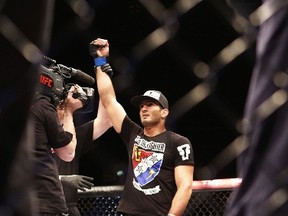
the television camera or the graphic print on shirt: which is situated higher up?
the television camera

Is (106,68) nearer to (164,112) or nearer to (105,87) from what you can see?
(105,87)

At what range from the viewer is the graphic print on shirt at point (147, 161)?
10.8ft

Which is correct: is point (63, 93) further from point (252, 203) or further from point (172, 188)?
point (252, 203)

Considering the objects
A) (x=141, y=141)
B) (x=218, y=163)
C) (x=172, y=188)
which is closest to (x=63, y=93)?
(x=141, y=141)

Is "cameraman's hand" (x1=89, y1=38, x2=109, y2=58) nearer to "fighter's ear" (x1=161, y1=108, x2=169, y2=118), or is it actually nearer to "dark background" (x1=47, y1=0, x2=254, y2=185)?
→ "fighter's ear" (x1=161, y1=108, x2=169, y2=118)

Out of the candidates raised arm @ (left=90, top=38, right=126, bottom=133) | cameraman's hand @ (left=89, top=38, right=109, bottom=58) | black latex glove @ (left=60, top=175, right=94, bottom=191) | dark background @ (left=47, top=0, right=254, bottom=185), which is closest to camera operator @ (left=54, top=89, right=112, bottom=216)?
black latex glove @ (left=60, top=175, right=94, bottom=191)

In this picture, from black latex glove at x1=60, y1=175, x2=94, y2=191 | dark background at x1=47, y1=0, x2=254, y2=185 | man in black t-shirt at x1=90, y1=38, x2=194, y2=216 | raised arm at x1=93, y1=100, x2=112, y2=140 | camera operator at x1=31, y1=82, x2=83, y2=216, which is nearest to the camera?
camera operator at x1=31, y1=82, x2=83, y2=216

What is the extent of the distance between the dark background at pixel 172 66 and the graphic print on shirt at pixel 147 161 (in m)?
1.14

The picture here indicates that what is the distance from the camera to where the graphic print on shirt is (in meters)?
3.30

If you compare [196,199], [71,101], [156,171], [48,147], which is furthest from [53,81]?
[196,199]

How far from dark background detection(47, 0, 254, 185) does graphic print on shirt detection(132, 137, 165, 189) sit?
1141 millimetres

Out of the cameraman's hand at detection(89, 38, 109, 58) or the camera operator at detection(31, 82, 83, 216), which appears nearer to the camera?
the camera operator at detection(31, 82, 83, 216)

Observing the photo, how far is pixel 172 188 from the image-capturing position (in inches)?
131

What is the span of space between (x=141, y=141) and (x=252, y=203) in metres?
2.60
